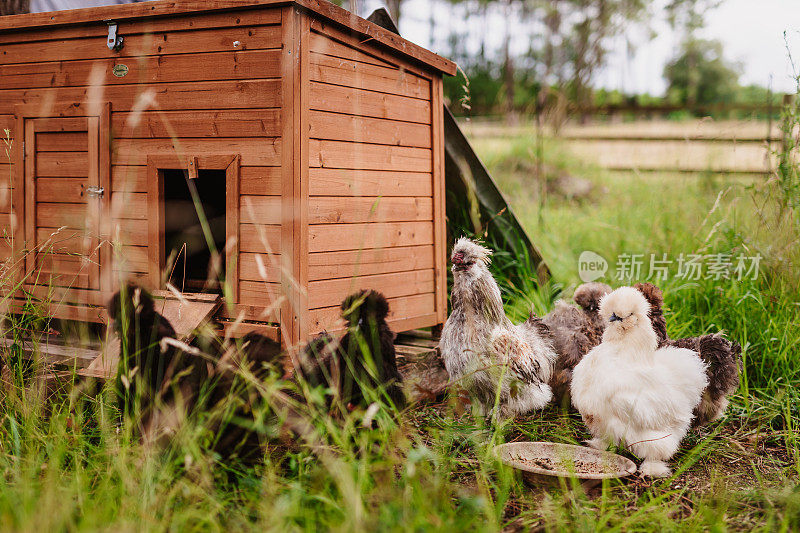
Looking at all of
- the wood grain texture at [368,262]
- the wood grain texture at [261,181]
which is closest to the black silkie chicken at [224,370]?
the wood grain texture at [368,262]

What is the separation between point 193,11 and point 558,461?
279cm

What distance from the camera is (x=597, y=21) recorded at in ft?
75.2

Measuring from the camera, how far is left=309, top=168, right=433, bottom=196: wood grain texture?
10.6 feet

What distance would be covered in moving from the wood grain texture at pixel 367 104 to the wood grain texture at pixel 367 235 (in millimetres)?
634

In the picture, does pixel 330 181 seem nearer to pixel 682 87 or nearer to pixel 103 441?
pixel 103 441

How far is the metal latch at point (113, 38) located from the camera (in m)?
3.41

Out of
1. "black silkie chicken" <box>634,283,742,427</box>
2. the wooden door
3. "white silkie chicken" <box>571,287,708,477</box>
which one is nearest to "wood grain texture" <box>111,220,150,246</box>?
the wooden door

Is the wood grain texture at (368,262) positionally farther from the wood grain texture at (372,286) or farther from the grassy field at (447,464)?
the grassy field at (447,464)

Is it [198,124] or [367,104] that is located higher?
[367,104]

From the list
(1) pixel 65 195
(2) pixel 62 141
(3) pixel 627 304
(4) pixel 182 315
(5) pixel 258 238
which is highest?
(2) pixel 62 141

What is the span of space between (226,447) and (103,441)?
50 centimetres

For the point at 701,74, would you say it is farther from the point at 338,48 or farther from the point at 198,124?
the point at 198,124

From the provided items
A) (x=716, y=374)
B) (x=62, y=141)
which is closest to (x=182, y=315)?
(x=62, y=141)

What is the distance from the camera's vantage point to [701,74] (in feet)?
108
